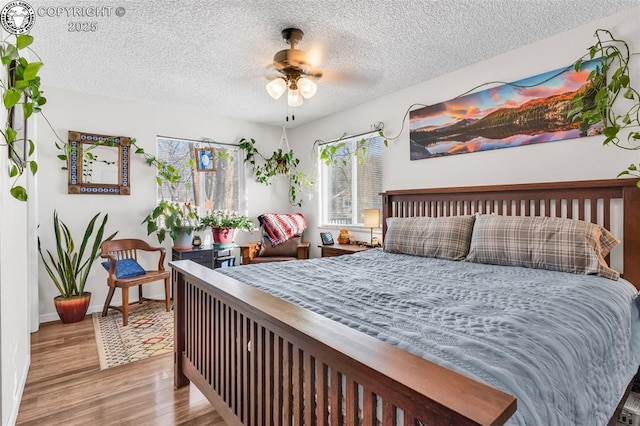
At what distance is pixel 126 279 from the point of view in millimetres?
3258

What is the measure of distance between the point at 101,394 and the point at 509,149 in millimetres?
3448

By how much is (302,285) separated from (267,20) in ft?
5.78

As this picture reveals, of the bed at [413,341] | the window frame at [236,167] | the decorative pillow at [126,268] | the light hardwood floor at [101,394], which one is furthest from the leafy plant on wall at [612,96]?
the decorative pillow at [126,268]

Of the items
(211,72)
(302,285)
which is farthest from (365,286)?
(211,72)

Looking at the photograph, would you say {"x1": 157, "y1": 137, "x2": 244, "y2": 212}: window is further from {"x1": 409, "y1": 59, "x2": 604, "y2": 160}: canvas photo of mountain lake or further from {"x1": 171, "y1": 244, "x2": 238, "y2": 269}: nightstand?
{"x1": 409, "y1": 59, "x2": 604, "y2": 160}: canvas photo of mountain lake

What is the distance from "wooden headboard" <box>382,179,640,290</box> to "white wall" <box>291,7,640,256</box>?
4.7 inches

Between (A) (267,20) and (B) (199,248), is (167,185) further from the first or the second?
(A) (267,20)

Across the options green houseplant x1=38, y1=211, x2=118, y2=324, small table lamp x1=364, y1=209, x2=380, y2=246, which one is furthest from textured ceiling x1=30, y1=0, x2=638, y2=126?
green houseplant x1=38, y1=211, x2=118, y2=324

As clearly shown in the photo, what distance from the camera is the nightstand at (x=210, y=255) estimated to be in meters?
3.83

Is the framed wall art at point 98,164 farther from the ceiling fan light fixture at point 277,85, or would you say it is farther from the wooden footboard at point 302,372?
the wooden footboard at point 302,372

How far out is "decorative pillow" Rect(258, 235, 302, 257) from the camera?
4.31 meters

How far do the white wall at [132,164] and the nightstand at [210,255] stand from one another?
480 millimetres

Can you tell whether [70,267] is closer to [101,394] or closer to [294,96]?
[101,394]

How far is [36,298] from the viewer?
3.07m
